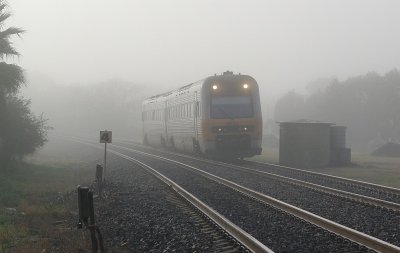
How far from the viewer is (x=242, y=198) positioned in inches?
490

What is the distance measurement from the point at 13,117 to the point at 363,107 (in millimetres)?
50282

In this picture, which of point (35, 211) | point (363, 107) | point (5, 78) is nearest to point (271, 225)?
point (35, 211)

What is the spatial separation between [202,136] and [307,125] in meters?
4.74

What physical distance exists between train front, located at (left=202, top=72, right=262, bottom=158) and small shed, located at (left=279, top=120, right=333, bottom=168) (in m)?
1.53

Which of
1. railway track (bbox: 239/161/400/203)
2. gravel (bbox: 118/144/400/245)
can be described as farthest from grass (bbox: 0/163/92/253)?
railway track (bbox: 239/161/400/203)

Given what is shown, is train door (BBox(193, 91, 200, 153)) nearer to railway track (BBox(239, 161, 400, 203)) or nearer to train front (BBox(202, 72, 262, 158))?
train front (BBox(202, 72, 262, 158))

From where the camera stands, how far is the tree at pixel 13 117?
18.4 meters

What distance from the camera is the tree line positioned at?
A: 5978cm

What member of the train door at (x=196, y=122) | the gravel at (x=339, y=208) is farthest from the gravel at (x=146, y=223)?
the train door at (x=196, y=122)

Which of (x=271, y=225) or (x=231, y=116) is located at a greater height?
(x=231, y=116)

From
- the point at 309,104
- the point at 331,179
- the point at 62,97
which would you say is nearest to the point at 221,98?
the point at 331,179

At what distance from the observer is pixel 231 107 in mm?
22766

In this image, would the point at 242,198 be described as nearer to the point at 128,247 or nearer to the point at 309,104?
the point at 128,247

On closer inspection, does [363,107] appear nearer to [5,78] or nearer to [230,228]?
[5,78]
